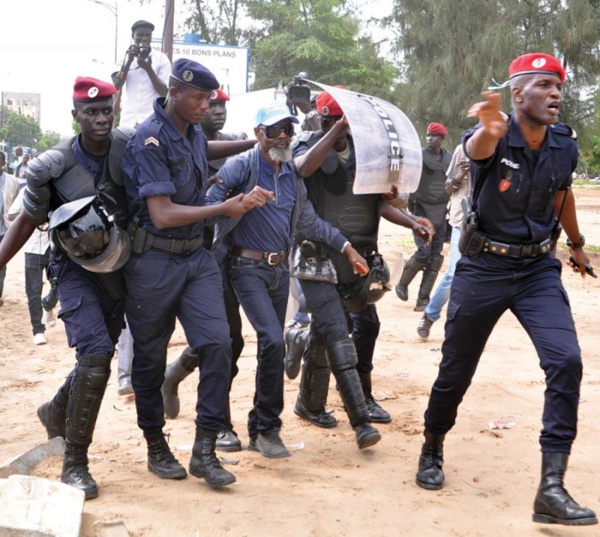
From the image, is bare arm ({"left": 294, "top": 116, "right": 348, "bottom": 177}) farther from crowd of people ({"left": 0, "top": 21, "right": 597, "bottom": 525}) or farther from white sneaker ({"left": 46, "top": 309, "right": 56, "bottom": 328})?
white sneaker ({"left": 46, "top": 309, "right": 56, "bottom": 328})

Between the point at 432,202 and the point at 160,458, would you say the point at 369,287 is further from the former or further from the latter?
the point at 432,202

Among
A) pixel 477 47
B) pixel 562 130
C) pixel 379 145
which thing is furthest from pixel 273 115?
pixel 477 47

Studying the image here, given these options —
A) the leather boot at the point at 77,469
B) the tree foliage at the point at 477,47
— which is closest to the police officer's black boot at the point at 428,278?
the leather boot at the point at 77,469

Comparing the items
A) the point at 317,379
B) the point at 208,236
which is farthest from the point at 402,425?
the point at 208,236

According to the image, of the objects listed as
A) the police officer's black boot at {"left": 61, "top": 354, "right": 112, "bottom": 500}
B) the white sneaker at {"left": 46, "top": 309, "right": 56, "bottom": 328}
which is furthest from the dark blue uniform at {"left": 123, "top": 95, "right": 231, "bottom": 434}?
the white sneaker at {"left": 46, "top": 309, "right": 56, "bottom": 328}

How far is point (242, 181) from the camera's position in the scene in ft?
17.5

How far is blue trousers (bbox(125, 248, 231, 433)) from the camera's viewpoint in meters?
4.70

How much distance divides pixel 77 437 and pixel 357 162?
86.9 inches

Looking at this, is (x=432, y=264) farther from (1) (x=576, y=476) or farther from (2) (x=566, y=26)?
(2) (x=566, y=26)

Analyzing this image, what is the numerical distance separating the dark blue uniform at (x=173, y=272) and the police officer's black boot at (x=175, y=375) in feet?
3.48

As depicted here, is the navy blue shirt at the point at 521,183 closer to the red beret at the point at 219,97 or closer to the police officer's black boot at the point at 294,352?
the red beret at the point at 219,97

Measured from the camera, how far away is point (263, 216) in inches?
211

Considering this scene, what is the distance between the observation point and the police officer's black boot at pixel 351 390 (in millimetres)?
5316

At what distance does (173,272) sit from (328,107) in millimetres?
1669
